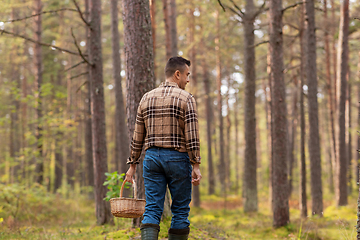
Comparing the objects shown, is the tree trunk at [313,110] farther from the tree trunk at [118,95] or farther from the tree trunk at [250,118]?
the tree trunk at [118,95]

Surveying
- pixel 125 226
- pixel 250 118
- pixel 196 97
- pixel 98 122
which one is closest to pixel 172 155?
pixel 125 226

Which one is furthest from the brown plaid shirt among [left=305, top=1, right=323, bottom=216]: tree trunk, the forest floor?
[left=305, top=1, right=323, bottom=216]: tree trunk

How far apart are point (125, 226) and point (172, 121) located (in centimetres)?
340

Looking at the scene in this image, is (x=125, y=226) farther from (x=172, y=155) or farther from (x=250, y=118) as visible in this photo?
(x=250, y=118)

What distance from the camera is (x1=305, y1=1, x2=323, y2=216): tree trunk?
435 inches

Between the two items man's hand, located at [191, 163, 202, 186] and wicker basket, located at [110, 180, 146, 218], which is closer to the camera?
man's hand, located at [191, 163, 202, 186]

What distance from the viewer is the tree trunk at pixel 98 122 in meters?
7.70

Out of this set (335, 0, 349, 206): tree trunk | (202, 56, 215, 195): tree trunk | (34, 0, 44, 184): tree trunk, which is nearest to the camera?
(335, 0, 349, 206): tree trunk

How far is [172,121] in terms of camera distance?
11.2ft

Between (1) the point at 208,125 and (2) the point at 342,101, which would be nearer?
(2) the point at 342,101

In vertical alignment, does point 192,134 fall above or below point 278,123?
below

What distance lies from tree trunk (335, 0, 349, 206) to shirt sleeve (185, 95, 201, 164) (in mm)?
11988

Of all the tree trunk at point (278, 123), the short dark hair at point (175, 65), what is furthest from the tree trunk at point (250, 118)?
the short dark hair at point (175, 65)

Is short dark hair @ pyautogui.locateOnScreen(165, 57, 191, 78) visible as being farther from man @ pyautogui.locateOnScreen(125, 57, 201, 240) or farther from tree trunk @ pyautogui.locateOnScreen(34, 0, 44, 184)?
tree trunk @ pyautogui.locateOnScreen(34, 0, 44, 184)
